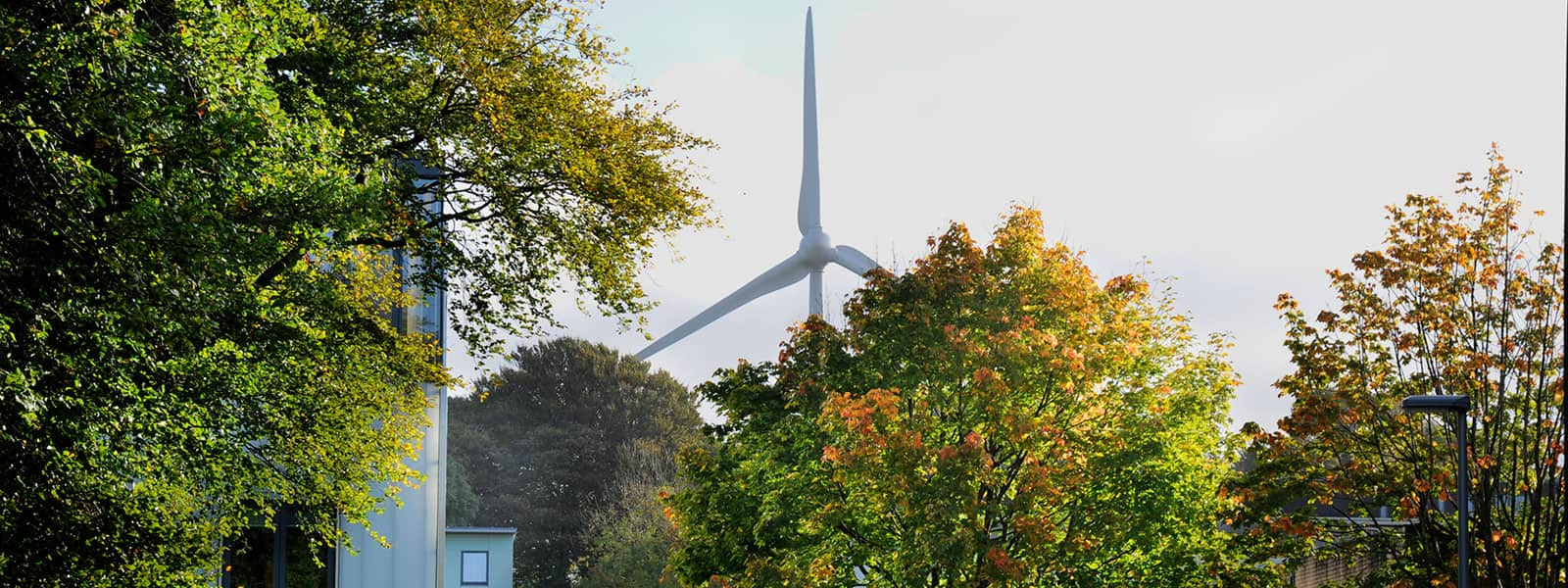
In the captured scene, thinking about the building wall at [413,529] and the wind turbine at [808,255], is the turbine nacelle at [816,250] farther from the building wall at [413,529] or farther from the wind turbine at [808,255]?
the building wall at [413,529]

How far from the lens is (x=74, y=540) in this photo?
1170 cm

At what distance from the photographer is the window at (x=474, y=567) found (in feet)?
164

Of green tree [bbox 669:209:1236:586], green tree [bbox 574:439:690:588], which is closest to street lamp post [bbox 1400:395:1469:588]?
green tree [bbox 669:209:1236:586]

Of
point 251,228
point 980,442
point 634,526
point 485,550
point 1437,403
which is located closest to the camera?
point 251,228

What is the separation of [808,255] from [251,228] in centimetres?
3218

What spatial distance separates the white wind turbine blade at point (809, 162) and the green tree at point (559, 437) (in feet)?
62.6

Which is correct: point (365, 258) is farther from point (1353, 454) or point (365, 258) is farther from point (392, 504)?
point (1353, 454)

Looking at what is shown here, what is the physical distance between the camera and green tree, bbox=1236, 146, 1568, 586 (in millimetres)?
18125

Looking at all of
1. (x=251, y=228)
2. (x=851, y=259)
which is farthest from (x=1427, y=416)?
(x=851, y=259)

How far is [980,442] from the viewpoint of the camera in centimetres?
1905

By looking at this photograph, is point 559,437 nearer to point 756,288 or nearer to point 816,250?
point 756,288

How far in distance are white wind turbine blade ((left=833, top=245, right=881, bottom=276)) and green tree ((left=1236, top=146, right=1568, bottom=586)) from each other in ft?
78.4

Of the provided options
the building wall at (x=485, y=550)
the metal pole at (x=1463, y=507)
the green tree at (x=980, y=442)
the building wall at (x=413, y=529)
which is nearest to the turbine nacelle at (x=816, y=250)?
the building wall at (x=485, y=550)

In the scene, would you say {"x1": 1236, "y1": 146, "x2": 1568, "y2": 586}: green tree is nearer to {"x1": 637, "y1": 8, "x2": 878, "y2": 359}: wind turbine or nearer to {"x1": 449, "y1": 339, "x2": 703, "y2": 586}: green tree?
{"x1": 637, "y1": 8, "x2": 878, "y2": 359}: wind turbine
